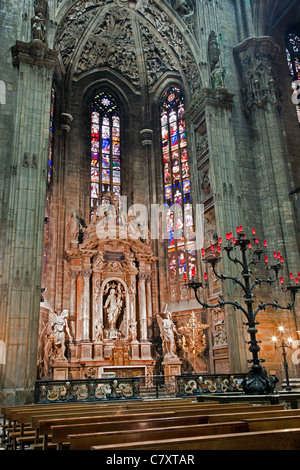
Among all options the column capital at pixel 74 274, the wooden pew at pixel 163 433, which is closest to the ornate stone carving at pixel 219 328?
the column capital at pixel 74 274

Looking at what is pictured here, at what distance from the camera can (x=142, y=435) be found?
3332 millimetres

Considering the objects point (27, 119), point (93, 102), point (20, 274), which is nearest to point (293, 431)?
point (20, 274)

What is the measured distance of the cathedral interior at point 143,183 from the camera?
52.3 feet

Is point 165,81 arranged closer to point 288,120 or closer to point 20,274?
point 288,120

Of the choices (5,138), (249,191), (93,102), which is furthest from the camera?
(93,102)

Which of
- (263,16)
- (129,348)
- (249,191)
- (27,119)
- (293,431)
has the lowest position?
(293,431)

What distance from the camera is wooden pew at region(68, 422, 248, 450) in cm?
317

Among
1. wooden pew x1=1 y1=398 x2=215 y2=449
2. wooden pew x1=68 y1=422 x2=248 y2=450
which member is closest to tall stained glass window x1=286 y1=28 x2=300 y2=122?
wooden pew x1=1 y1=398 x2=215 y2=449

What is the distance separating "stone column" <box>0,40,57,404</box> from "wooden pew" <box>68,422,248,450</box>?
10833 millimetres

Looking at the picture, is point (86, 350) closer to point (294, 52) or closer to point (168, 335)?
point (168, 335)

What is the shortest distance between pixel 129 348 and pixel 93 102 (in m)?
14.2

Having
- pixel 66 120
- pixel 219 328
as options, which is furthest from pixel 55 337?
pixel 66 120

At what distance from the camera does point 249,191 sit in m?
19.3

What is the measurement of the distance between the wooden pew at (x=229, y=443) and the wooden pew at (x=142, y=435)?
259mm
